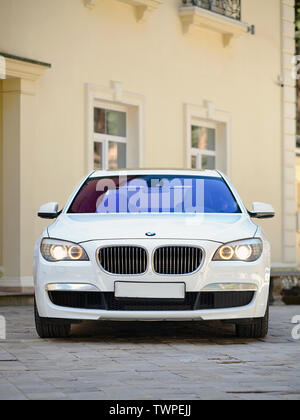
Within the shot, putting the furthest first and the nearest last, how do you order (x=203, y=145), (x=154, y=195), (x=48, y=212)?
(x=203, y=145) → (x=154, y=195) → (x=48, y=212)

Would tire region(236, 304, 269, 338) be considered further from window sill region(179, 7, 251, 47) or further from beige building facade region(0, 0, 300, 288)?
window sill region(179, 7, 251, 47)

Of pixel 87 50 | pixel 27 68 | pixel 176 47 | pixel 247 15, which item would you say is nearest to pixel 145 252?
pixel 27 68

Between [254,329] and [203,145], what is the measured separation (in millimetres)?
10161

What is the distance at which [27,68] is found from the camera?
1330 centimetres

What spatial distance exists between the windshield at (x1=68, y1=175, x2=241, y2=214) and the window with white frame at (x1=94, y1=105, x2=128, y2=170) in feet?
20.3

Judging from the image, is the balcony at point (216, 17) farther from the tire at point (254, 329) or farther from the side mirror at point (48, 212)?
the tire at point (254, 329)

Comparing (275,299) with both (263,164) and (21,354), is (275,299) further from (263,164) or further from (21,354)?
(21,354)

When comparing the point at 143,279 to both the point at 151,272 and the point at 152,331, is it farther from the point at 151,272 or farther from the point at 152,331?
the point at 152,331

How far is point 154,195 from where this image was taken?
8898 millimetres

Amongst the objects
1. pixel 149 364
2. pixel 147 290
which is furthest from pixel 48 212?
pixel 149 364

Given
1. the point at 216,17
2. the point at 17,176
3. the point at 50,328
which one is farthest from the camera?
the point at 216,17

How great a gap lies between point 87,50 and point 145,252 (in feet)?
25.8

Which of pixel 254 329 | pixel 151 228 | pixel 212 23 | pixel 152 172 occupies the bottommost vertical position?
pixel 254 329

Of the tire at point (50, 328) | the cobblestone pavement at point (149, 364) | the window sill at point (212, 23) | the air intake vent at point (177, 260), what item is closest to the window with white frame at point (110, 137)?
the window sill at point (212, 23)
